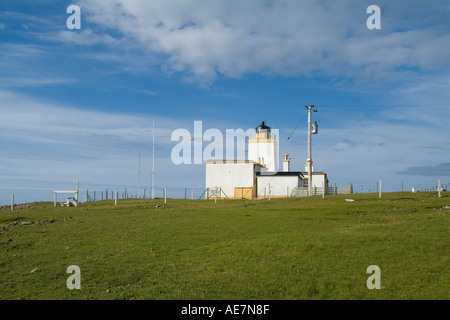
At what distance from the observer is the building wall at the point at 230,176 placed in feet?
212

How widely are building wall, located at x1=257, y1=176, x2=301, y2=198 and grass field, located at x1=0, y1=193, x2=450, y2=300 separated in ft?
111

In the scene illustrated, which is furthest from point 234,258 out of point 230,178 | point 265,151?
point 265,151

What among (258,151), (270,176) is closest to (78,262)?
(270,176)

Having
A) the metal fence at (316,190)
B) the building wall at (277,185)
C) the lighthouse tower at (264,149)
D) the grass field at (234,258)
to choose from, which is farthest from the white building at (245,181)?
the grass field at (234,258)

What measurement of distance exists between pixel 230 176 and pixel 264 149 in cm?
1417

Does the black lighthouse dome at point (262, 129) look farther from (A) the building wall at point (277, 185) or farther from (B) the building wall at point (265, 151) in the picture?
(A) the building wall at point (277, 185)

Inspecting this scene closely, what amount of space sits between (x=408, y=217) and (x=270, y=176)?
37.6 m

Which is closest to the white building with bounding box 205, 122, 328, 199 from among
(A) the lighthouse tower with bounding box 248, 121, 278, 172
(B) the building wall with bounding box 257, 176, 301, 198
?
(B) the building wall with bounding box 257, 176, 301, 198

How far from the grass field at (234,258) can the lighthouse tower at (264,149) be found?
4713 centimetres

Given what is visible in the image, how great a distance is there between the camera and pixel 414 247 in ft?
59.4

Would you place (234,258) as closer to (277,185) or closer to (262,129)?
(277,185)

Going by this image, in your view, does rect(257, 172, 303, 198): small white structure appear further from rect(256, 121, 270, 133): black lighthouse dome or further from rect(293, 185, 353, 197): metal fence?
rect(256, 121, 270, 133): black lighthouse dome

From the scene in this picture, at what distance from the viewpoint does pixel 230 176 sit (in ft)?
214
